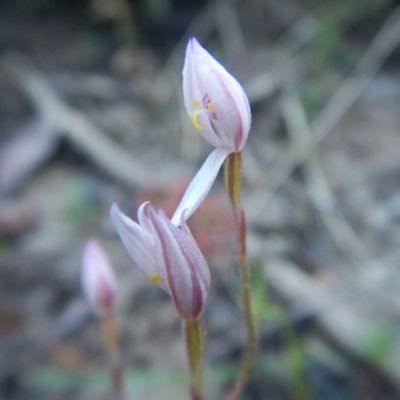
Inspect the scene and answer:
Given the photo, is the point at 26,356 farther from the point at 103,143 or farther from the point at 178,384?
the point at 103,143

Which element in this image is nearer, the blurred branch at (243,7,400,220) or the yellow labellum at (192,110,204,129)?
the yellow labellum at (192,110,204,129)

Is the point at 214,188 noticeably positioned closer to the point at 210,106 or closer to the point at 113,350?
the point at 113,350

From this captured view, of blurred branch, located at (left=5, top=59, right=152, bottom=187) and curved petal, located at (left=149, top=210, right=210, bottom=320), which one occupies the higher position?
blurred branch, located at (left=5, top=59, right=152, bottom=187)

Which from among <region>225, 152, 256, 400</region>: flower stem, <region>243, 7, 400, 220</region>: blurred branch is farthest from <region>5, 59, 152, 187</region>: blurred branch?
<region>225, 152, 256, 400</region>: flower stem

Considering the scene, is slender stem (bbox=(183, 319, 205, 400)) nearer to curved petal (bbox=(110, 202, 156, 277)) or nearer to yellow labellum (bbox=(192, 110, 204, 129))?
curved petal (bbox=(110, 202, 156, 277))

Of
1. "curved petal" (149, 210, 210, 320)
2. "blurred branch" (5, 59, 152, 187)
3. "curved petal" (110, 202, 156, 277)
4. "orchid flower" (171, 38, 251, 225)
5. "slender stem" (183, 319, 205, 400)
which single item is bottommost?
"slender stem" (183, 319, 205, 400)

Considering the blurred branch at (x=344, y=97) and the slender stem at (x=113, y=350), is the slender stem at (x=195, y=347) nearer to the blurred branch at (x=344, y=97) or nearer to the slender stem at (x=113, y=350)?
the slender stem at (x=113, y=350)

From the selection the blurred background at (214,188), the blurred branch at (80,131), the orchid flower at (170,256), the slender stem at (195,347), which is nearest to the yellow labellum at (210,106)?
the orchid flower at (170,256)
